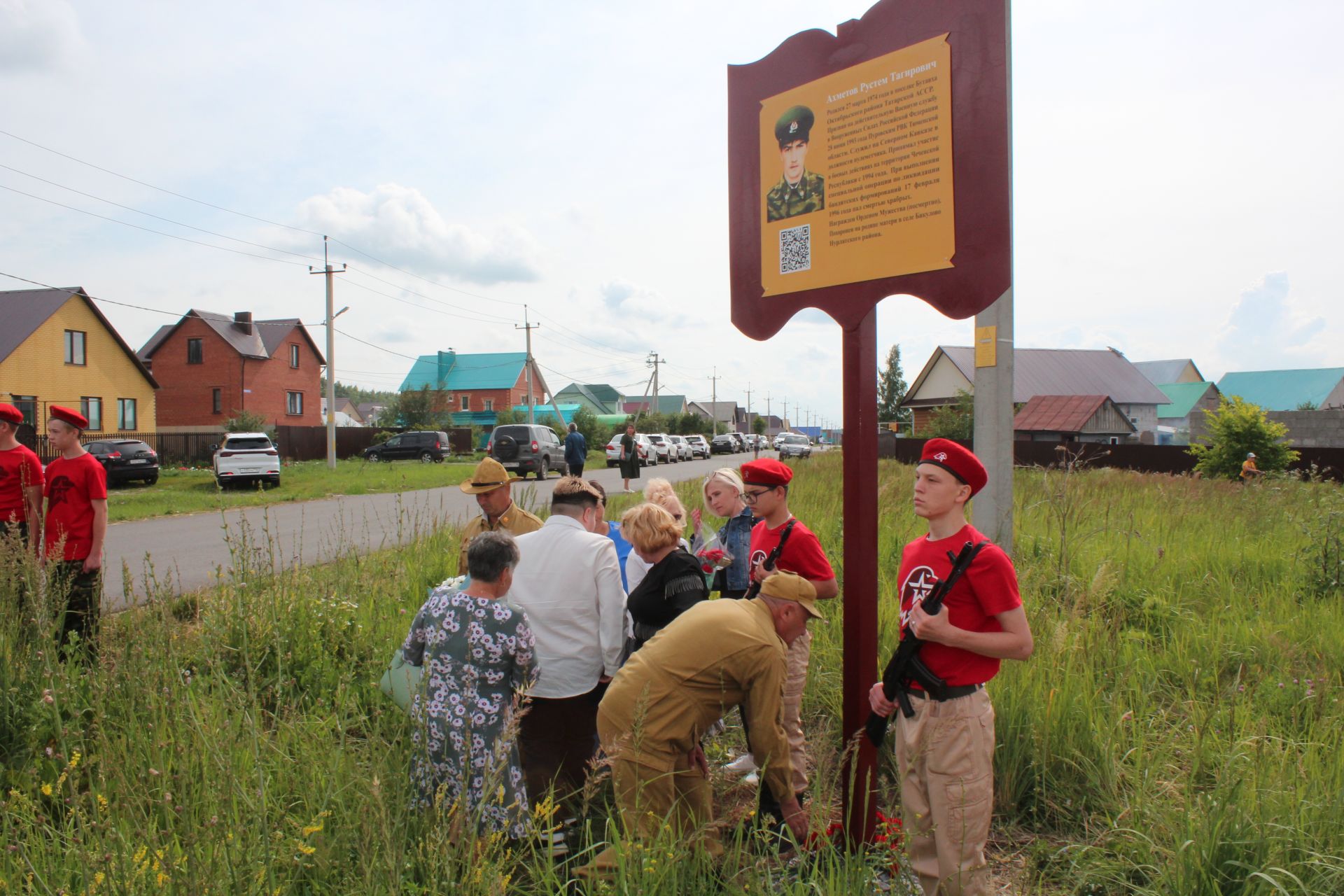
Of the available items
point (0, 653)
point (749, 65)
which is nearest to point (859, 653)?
point (749, 65)

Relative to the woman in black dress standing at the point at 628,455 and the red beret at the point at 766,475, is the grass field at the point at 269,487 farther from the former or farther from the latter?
the red beret at the point at 766,475

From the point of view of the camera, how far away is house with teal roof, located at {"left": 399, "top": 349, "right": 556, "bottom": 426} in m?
73.8

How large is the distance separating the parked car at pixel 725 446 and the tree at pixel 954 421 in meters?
25.7

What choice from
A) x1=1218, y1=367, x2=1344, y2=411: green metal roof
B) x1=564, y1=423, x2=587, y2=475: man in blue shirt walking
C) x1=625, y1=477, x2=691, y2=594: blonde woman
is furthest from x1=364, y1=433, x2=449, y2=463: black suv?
x1=1218, y1=367, x2=1344, y2=411: green metal roof

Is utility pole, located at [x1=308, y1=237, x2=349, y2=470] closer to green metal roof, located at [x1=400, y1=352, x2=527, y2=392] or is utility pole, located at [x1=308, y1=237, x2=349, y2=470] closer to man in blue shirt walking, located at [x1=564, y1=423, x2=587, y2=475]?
man in blue shirt walking, located at [x1=564, y1=423, x2=587, y2=475]

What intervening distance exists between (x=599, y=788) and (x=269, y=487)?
20.1 meters

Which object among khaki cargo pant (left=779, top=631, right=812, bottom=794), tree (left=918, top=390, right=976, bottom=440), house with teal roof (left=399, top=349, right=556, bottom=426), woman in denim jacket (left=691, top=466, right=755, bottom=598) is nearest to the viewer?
khaki cargo pant (left=779, top=631, right=812, bottom=794)

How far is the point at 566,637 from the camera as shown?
11.2 feet

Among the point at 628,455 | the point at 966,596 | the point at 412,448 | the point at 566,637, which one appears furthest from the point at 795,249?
the point at 412,448

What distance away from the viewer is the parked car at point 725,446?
61.6m

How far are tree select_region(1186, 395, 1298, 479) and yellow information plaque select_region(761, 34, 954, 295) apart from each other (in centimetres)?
2039

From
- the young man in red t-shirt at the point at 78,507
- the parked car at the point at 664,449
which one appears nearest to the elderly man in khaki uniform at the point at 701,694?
the young man in red t-shirt at the point at 78,507

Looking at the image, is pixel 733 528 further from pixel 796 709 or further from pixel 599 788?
pixel 599 788

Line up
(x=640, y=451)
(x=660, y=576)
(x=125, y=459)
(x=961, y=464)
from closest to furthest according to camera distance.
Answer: (x=961, y=464), (x=660, y=576), (x=125, y=459), (x=640, y=451)
